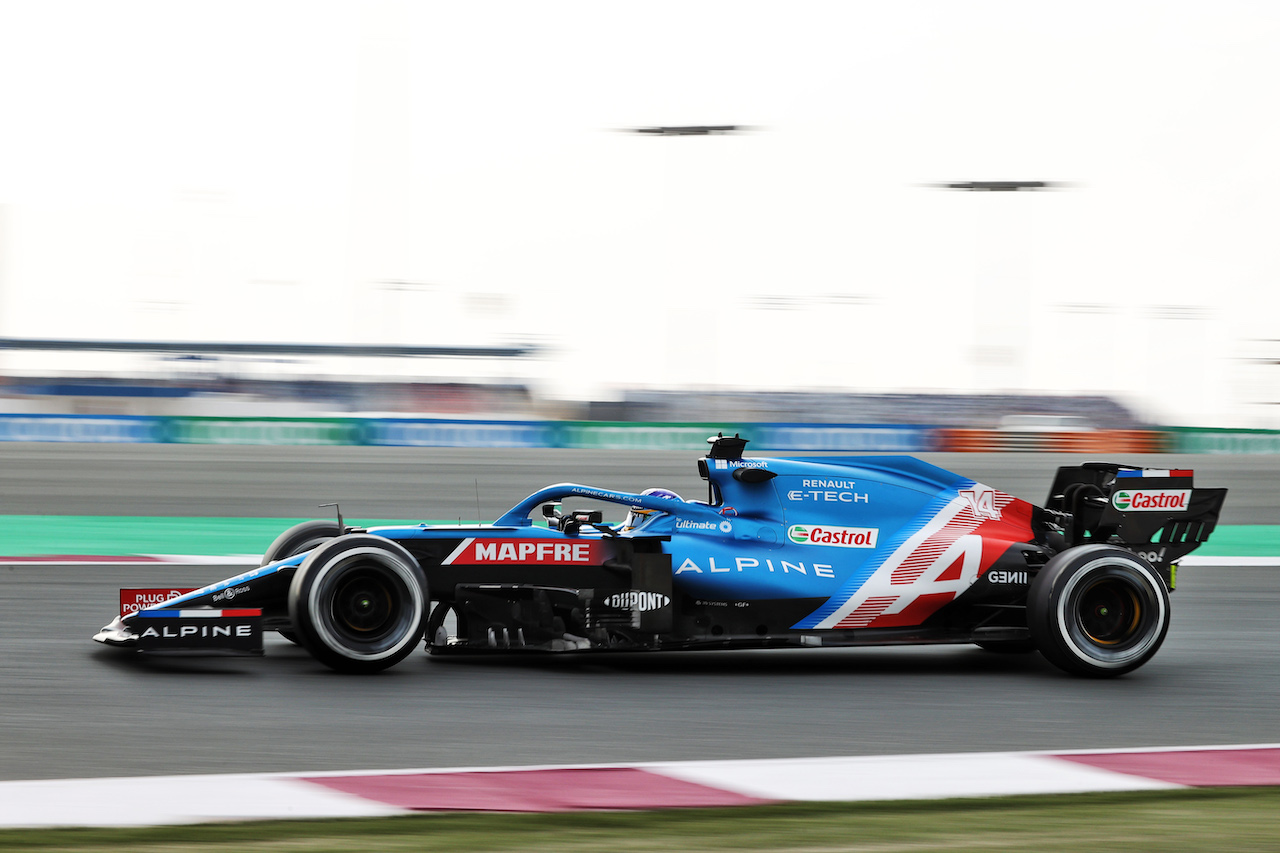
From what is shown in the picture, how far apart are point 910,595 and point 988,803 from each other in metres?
2.28

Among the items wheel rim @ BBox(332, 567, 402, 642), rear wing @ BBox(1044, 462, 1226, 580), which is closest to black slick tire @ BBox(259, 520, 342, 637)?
wheel rim @ BBox(332, 567, 402, 642)

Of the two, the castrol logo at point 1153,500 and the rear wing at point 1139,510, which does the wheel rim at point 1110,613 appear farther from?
the castrol logo at point 1153,500

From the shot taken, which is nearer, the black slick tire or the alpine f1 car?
the alpine f1 car

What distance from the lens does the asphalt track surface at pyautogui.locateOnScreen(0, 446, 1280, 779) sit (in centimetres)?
478

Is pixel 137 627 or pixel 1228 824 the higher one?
pixel 137 627

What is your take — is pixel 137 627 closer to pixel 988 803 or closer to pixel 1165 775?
pixel 988 803

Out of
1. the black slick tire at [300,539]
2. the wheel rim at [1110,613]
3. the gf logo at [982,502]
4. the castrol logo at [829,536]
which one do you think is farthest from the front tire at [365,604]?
the wheel rim at [1110,613]

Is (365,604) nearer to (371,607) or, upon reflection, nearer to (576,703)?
(371,607)

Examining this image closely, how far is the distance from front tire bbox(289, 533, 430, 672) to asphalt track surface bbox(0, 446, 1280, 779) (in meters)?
0.13

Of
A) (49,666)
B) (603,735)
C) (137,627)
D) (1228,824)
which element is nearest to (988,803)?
(1228,824)

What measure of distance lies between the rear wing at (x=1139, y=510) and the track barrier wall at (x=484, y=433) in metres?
17.6

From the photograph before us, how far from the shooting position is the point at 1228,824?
402 centimetres

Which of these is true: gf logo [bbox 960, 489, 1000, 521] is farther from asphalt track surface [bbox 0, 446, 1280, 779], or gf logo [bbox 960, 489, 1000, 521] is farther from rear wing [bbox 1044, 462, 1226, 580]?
asphalt track surface [bbox 0, 446, 1280, 779]

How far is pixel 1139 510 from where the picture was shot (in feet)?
22.6
